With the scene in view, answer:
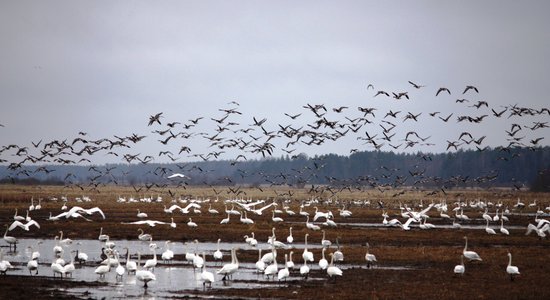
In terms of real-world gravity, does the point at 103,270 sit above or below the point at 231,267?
below

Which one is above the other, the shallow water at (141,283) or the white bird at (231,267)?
the white bird at (231,267)

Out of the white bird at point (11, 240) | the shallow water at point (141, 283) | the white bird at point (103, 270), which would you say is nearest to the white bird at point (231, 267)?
the shallow water at point (141, 283)

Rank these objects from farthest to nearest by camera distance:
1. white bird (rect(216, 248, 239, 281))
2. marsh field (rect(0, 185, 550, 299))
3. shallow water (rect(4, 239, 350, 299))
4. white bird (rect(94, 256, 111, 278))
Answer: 1. white bird (rect(94, 256, 111, 278))
2. white bird (rect(216, 248, 239, 281))
3. shallow water (rect(4, 239, 350, 299))
4. marsh field (rect(0, 185, 550, 299))

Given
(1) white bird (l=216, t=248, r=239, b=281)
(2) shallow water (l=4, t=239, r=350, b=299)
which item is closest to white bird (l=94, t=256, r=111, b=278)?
(2) shallow water (l=4, t=239, r=350, b=299)

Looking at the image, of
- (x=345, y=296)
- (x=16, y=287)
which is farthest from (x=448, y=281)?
(x=16, y=287)

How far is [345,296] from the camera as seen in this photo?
23312 millimetres

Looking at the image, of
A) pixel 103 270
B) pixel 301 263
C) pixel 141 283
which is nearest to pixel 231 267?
pixel 141 283

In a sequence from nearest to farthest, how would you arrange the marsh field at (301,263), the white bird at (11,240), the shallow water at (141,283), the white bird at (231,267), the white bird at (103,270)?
the marsh field at (301,263) < the shallow water at (141,283) < the white bird at (231,267) < the white bird at (103,270) < the white bird at (11,240)

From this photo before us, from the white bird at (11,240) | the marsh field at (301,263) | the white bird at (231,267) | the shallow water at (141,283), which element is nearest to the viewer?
the marsh field at (301,263)

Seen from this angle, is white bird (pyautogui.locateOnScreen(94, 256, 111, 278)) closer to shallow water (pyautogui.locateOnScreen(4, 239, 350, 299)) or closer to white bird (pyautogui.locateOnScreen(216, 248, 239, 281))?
shallow water (pyautogui.locateOnScreen(4, 239, 350, 299))

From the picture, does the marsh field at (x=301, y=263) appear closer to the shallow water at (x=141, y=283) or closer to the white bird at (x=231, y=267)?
the shallow water at (x=141, y=283)

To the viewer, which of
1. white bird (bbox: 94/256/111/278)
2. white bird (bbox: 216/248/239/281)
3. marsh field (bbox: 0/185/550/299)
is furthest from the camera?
Result: white bird (bbox: 94/256/111/278)

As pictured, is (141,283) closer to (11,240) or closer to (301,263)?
(301,263)

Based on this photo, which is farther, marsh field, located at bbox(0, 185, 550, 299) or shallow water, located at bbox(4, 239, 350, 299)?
shallow water, located at bbox(4, 239, 350, 299)
